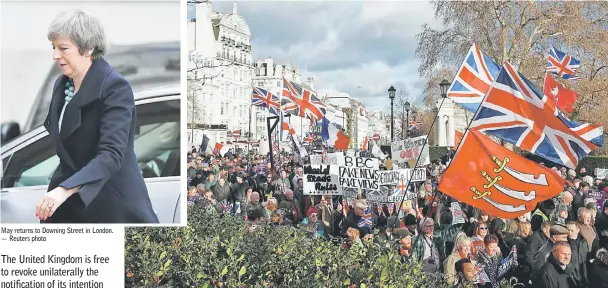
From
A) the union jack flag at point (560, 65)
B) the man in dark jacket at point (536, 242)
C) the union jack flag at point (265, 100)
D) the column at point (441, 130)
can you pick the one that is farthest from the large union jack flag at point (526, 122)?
the column at point (441, 130)

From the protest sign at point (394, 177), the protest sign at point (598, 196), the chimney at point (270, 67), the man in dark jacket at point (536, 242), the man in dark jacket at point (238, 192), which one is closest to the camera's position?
the man in dark jacket at point (536, 242)

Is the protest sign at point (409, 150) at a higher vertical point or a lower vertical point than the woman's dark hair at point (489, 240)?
higher

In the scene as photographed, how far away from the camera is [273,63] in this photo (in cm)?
13562

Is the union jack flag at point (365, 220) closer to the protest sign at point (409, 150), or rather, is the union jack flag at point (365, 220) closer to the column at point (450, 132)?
the protest sign at point (409, 150)

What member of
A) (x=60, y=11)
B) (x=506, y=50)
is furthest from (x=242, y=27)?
(x=60, y=11)

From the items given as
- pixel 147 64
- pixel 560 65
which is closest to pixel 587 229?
pixel 147 64

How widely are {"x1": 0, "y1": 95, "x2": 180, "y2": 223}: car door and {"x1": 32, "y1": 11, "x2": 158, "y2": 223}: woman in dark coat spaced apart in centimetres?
8

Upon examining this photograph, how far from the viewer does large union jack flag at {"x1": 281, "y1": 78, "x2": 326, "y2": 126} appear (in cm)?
2388

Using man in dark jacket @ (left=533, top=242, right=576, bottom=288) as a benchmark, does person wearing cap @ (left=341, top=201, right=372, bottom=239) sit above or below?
above

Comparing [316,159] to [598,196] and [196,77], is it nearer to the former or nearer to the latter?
[598,196]

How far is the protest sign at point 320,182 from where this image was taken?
11789mm

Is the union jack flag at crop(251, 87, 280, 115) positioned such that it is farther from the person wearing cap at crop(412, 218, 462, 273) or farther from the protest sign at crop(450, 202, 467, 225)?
the person wearing cap at crop(412, 218, 462, 273)

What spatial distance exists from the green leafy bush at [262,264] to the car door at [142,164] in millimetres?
509

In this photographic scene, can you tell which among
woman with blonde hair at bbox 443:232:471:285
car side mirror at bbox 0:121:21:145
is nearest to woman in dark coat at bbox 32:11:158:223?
car side mirror at bbox 0:121:21:145
